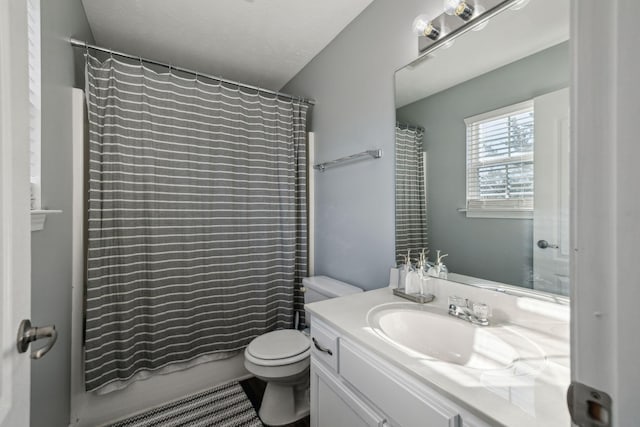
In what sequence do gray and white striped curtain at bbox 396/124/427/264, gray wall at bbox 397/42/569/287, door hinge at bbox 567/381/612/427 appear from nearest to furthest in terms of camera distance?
1. door hinge at bbox 567/381/612/427
2. gray wall at bbox 397/42/569/287
3. gray and white striped curtain at bbox 396/124/427/264

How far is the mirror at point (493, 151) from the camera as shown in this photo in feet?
3.04

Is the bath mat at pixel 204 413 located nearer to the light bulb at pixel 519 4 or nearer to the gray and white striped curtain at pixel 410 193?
the gray and white striped curtain at pixel 410 193

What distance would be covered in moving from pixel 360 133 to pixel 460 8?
0.77m

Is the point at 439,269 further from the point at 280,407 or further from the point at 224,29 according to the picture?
the point at 224,29

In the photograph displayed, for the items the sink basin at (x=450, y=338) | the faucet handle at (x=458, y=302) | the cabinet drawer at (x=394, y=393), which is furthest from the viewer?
the faucet handle at (x=458, y=302)

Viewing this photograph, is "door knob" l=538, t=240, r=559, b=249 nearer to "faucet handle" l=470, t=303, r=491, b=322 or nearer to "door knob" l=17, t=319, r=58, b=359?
"faucet handle" l=470, t=303, r=491, b=322

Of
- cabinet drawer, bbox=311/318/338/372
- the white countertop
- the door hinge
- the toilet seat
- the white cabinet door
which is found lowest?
the toilet seat

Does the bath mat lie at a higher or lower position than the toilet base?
lower

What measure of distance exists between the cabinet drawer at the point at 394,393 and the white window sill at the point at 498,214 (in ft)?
2.31

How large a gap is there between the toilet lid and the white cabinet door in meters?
0.39

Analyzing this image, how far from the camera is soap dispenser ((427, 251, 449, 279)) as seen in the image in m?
1.28

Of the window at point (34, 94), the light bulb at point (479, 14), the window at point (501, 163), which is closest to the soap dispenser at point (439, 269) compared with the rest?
the window at point (501, 163)

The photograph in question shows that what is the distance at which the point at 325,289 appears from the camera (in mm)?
1797

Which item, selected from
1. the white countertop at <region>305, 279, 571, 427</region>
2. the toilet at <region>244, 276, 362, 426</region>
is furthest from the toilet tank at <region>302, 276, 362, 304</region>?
the white countertop at <region>305, 279, 571, 427</region>
